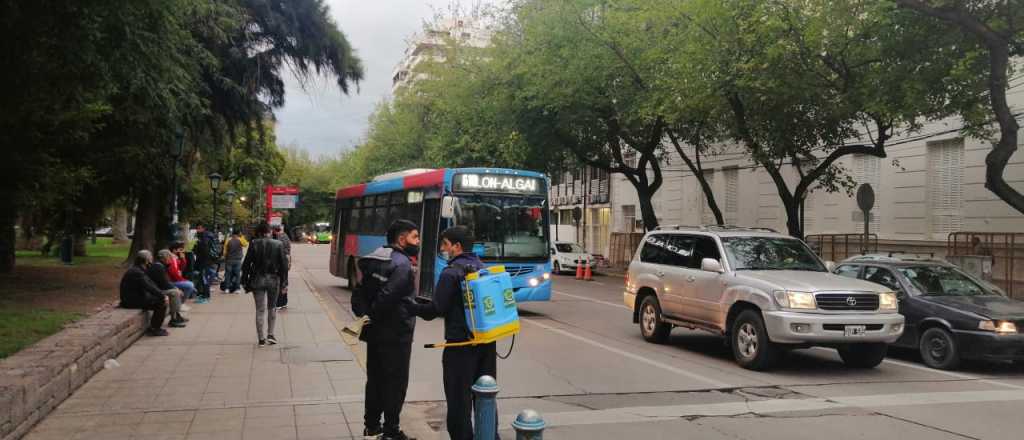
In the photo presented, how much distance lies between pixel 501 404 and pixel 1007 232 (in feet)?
57.7

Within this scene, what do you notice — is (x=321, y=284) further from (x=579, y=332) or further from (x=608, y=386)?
(x=608, y=386)

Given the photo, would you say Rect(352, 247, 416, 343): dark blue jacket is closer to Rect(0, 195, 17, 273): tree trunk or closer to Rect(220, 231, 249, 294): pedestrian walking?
Rect(0, 195, 17, 273): tree trunk

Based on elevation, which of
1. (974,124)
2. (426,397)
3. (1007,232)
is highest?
(974,124)

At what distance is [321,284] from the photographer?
24844 mm

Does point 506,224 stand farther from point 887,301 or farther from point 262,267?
point 887,301

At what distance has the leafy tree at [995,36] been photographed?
13.3 meters

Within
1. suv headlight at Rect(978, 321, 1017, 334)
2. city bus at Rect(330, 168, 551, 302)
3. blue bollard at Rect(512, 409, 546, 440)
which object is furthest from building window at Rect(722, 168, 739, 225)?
blue bollard at Rect(512, 409, 546, 440)

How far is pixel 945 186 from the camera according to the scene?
22172 mm

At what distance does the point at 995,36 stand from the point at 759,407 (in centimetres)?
935

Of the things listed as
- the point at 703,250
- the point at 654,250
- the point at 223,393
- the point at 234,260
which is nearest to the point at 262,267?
the point at 223,393

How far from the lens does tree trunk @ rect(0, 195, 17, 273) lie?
14.7 meters

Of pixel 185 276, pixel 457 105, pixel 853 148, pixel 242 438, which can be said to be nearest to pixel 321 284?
pixel 185 276

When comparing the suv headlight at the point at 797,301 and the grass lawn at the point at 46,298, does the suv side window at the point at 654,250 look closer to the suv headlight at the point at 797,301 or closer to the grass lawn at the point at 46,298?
the suv headlight at the point at 797,301

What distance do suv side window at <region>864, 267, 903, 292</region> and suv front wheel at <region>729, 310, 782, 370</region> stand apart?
2.73m
